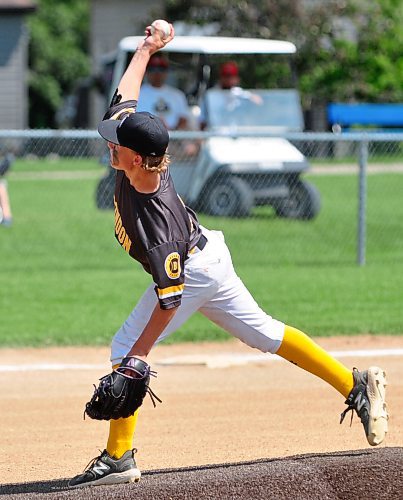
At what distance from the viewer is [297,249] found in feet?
45.2

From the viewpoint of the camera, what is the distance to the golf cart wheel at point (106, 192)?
1446cm

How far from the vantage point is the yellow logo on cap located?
4633mm

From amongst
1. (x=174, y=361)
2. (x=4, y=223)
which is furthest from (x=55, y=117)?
(x=174, y=361)

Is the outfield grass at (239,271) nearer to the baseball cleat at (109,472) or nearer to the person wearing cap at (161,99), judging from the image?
the person wearing cap at (161,99)

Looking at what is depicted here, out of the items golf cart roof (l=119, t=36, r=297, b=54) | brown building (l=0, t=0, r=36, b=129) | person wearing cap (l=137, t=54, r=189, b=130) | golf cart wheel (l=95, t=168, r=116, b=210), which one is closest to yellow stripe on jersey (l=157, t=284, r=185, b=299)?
golf cart wheel (l=95, t=168, r=116, b=210)

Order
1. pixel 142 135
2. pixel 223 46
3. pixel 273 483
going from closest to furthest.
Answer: pixel 142 135 → pixel 273 483 → pixel 223 46

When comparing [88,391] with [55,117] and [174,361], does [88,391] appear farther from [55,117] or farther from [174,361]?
[55,117]

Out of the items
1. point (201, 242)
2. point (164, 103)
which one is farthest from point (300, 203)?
point (201, 242)

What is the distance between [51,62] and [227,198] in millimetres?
34957

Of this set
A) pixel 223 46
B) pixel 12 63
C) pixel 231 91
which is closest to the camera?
pixel 231 91

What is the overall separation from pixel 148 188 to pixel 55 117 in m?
43.5

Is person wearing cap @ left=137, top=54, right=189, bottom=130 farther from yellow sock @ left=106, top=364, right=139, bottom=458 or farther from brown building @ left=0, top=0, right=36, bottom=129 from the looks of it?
brown building @ left=0, top=0, right=36, bottom=129

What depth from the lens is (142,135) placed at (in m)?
4.61

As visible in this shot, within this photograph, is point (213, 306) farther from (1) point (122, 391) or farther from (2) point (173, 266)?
(1) point (122, 391)
